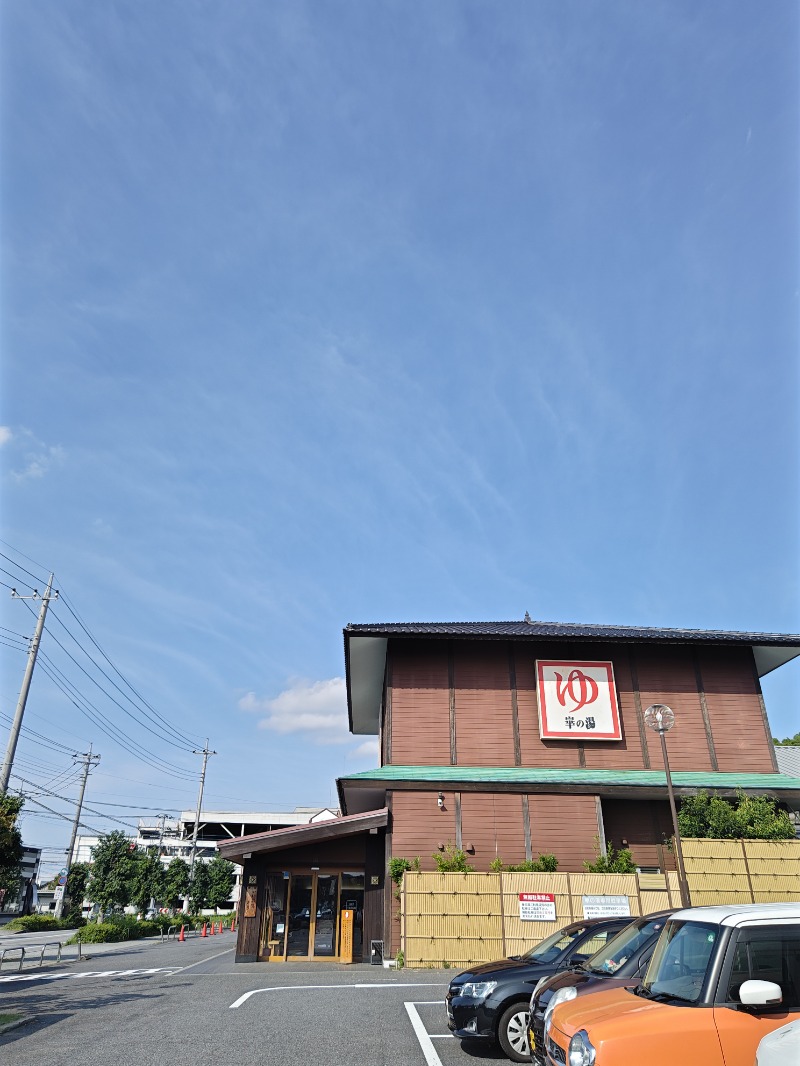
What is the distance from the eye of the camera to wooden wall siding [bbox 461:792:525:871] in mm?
19219

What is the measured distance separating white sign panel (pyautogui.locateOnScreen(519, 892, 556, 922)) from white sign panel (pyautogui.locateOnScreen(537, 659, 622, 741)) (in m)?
4.88

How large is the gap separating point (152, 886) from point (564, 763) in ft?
123

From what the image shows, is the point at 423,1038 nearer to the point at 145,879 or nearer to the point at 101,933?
the point at 101,933

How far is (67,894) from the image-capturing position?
51.5 m

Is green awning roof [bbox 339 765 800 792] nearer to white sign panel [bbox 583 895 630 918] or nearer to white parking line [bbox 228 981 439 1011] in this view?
white sign panel [bbox 583 895 630 918]

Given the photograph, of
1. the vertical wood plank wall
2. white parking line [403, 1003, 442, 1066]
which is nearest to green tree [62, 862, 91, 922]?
the vertical wood plank wall

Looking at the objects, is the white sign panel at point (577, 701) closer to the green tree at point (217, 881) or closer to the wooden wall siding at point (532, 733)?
the wooden wall siding at point (532, 733)

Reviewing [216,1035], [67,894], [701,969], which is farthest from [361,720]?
[67,894]

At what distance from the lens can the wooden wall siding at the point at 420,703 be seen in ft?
69.4

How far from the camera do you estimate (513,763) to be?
69.1ft

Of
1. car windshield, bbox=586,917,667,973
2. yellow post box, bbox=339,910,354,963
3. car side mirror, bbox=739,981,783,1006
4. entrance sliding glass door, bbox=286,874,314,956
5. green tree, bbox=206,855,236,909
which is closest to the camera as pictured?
car side mirror, bbox=739,981,783,1006

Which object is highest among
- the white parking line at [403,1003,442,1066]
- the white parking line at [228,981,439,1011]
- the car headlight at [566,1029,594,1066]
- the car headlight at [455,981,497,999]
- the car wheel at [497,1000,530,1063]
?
the car headlight at [566,1029,594,1066]

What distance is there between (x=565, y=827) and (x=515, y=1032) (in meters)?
12.3

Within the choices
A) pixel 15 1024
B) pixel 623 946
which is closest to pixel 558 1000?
pixel 623 946
